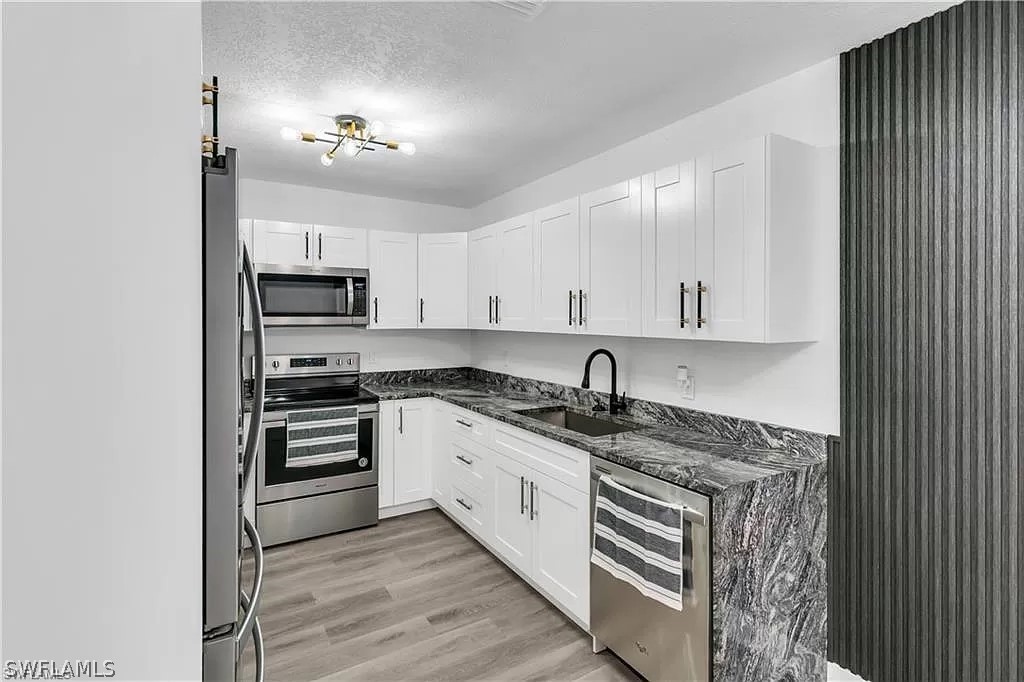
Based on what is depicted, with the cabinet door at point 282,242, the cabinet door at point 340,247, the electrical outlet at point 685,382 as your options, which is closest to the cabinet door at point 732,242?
the electrical outlet at point 685,382

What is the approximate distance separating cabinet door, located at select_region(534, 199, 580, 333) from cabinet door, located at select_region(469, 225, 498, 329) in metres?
0.58

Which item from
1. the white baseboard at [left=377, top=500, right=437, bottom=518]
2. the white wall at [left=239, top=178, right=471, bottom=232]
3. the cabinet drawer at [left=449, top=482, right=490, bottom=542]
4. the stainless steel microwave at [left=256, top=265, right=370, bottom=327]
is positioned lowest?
the white baseboard at [left=377, top=500, right=437, bottom=518]

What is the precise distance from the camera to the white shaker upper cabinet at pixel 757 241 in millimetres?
1993

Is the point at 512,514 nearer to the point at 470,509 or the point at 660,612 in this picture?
the point at 470,509

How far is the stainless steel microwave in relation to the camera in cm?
361

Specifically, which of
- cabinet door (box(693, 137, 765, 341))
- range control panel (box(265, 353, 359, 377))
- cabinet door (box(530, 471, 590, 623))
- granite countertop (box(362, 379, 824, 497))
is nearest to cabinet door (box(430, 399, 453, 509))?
granite countertop (box(362, 379, 824, 497))

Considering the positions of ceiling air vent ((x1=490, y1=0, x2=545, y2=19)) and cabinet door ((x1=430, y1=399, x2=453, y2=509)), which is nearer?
ceiling air vent ((x1=490, y1=0, x2=545, y2=19))

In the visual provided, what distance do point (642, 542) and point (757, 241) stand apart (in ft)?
4.05

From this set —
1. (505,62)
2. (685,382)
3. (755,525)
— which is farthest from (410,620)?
(505,62)

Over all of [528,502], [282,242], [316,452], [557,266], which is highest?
[282,242]

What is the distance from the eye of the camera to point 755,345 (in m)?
2.38

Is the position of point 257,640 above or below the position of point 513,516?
above

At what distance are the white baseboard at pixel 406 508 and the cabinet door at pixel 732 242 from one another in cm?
266

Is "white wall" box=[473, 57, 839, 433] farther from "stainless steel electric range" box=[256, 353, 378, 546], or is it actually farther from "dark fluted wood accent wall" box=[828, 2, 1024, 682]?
"stainless steel electric range" box=[256, 353, 378, 546]
